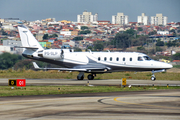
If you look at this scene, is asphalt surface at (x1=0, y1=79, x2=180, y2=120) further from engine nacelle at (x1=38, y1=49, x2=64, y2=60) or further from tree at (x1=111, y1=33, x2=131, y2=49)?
tree at (x1=111, y1=33, x2=131, y2=49)

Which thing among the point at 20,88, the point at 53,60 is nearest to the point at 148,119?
the point at 20,88

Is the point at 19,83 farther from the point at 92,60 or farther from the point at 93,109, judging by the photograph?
the point at 92,60

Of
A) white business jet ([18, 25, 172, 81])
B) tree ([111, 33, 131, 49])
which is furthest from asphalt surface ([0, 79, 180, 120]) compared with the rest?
tree ([111, 33, 131, 49])

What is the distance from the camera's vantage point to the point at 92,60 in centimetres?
4262

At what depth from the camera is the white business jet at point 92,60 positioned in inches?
1620

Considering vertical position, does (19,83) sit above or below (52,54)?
below

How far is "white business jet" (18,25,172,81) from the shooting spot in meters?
41.2

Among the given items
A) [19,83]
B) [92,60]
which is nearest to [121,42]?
[92,60]

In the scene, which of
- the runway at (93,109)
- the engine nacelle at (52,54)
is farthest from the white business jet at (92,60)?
the runway at (93,109)

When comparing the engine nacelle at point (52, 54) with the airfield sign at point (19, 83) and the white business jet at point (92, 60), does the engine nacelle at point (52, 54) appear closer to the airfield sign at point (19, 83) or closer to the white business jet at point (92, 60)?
the white business jet at point (92, 60)

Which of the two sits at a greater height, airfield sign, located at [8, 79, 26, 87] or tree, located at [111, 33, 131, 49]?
tree, located at [111, 33, 131, 49]

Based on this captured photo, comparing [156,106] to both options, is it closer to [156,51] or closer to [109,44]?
[156,51]

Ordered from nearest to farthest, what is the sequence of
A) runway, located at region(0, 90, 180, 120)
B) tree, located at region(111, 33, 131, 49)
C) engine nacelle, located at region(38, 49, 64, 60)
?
runway, located at region(0, 90, 180, 120)
engine nacelle, located at region(38, 49, 64, 60)
tree, located at region(111, 33, 131, 49)

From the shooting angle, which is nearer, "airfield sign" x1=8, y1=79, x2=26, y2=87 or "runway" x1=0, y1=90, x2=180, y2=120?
"runway" x1=0, y1=90, x2=180, y2=120
